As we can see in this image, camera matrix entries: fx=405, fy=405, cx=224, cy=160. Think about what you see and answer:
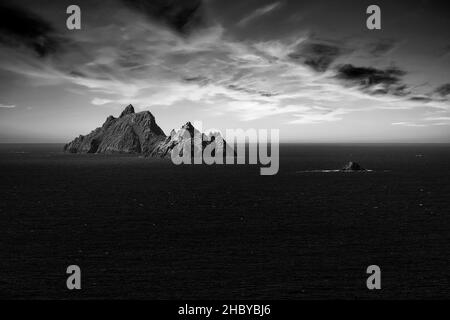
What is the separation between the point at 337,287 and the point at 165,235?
26847 millimetres

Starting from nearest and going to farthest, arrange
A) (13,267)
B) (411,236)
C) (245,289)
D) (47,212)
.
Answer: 1. (245,289)
2. (13,267)
3. (411,236)
4. (47,212)

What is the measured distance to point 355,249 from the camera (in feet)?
161

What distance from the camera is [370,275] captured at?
39.3 meters

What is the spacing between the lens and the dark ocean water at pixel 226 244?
1437 inches

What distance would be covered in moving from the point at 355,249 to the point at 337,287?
13.8m

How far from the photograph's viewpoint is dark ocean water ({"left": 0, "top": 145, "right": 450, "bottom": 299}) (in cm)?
3650

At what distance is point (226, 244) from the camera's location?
167ft
